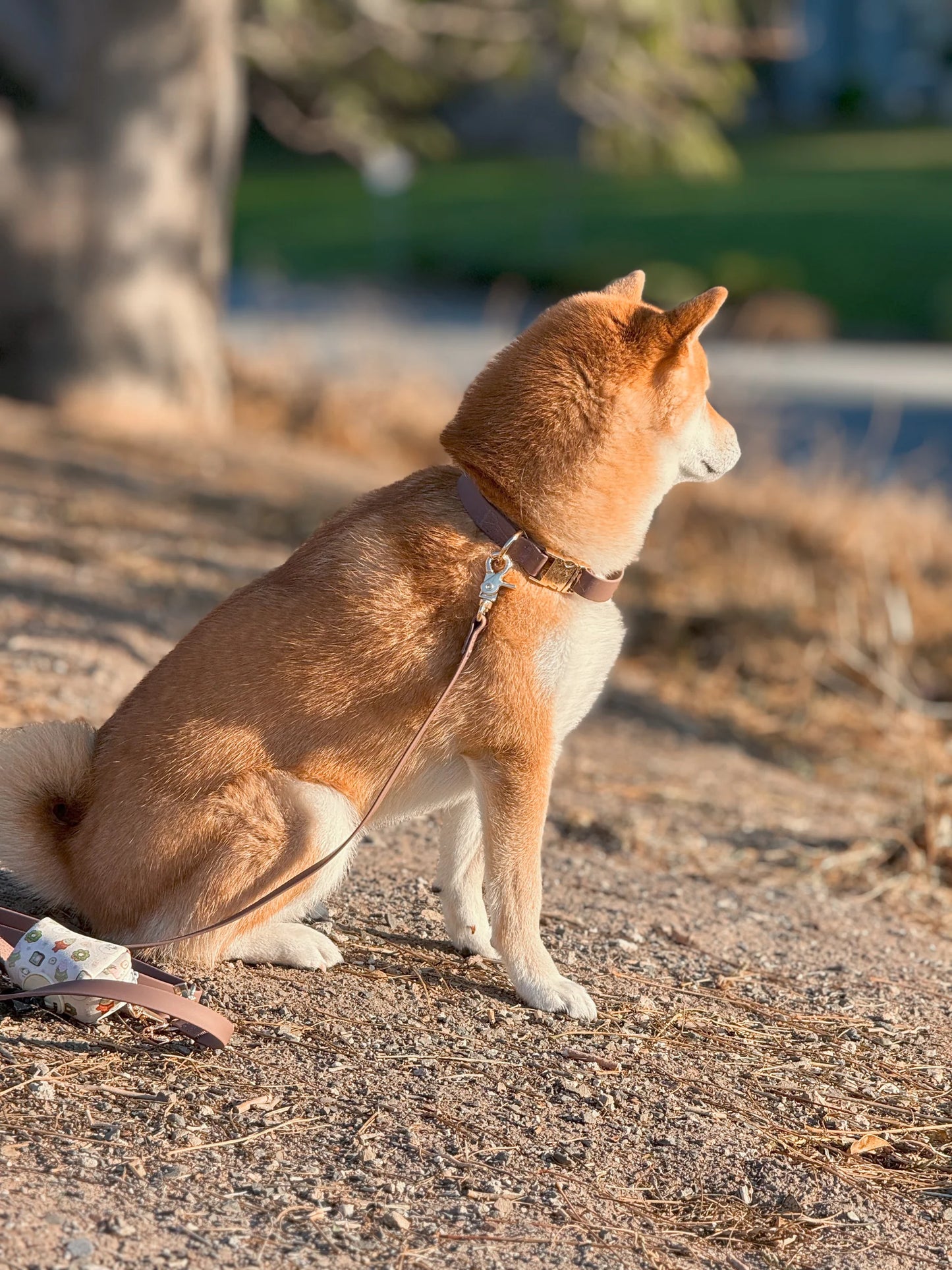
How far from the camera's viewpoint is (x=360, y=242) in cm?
3111

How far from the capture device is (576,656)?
10.8 ft

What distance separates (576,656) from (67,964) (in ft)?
4.25

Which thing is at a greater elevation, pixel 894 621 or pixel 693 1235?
pixel 894 621

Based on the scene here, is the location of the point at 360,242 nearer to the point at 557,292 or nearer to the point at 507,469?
the point at 557,292

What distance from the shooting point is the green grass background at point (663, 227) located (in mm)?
23578

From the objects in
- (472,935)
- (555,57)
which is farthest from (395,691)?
(555,57)

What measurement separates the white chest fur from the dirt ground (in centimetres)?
72

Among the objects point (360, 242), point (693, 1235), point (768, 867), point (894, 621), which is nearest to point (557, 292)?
point (360, 242)

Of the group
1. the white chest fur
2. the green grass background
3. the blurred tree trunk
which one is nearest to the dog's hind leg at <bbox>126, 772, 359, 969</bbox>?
the white chest fur

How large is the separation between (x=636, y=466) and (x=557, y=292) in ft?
66.0

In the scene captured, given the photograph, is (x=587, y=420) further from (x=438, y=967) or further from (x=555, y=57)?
(x=555, y=57)

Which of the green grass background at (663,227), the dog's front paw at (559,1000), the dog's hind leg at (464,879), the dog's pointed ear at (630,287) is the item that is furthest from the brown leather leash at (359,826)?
the green grass background at (663,227)

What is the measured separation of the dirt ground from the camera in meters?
2.61

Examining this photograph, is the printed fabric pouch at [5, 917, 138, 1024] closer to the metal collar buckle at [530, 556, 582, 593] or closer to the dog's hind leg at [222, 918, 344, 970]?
the dog's hind leg at [222, 918, 344, 970]
